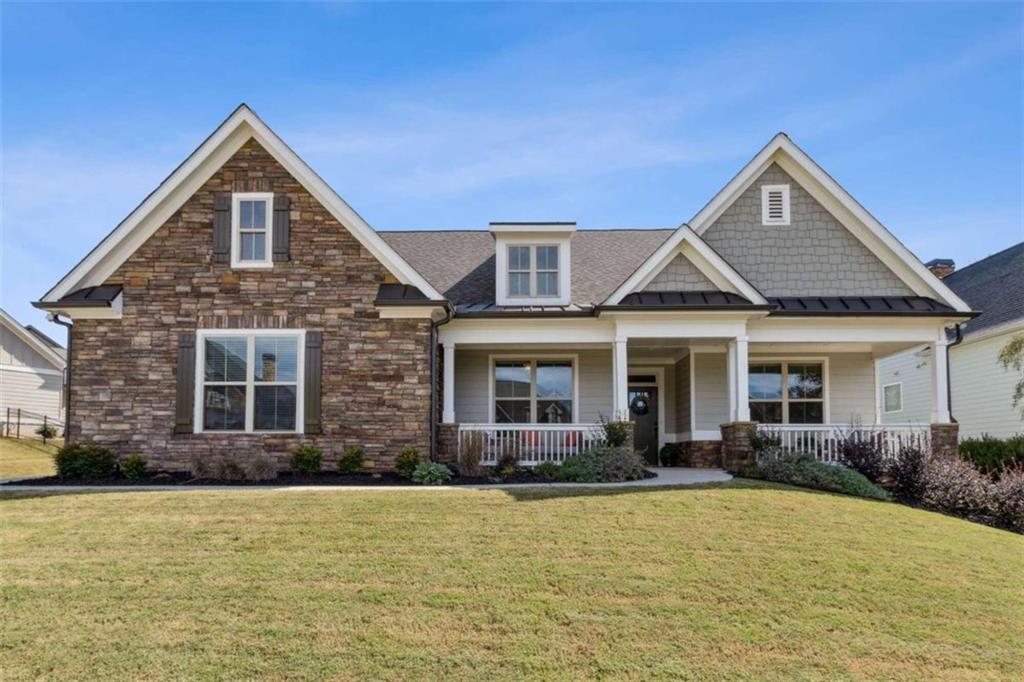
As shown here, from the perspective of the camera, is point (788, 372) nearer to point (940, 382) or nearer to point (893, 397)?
point (940, 382)

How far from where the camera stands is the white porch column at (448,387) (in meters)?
15.2

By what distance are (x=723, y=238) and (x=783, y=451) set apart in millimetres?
4902

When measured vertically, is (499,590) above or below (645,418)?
below

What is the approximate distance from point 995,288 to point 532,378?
14.1 m

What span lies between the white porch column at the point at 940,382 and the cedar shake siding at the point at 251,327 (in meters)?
9.96

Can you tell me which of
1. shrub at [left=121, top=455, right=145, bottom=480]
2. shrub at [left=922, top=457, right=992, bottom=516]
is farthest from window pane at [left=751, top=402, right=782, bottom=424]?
shrub at [left=121, top=455, right=145, bottom=480]

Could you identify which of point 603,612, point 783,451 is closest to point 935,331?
point 783,451

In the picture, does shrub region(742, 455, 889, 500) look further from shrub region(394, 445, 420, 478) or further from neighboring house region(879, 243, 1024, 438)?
shrub region(394, 445, 420, 478)

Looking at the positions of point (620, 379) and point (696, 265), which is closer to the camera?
point (620, 379)

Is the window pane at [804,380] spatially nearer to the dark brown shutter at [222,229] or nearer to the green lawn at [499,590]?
the green lawn at [499,590]

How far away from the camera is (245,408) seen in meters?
14.2

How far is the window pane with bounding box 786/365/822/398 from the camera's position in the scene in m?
17.9

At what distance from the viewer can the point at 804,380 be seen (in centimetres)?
1792

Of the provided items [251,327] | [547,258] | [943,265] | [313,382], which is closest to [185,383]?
[251,327]
